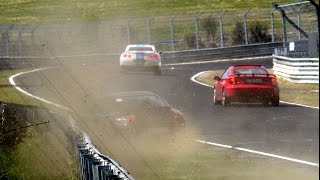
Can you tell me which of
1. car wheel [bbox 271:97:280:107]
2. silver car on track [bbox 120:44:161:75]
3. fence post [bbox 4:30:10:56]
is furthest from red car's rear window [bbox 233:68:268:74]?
fence post [bbox 4:30:10:56]

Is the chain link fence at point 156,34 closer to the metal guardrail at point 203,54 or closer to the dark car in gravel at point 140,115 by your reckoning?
the metal guardrail at point 203,54

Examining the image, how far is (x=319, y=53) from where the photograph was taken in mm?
3463

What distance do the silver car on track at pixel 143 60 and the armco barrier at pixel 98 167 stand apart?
10.5m

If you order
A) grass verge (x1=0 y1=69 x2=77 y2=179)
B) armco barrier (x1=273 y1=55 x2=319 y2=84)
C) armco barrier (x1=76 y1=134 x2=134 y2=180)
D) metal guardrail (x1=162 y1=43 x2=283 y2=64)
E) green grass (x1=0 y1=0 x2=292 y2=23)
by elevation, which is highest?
green grass (x1=0 y1=0 x2=292 y2=23)

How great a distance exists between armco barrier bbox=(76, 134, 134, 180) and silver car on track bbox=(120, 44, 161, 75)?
10.5 meters

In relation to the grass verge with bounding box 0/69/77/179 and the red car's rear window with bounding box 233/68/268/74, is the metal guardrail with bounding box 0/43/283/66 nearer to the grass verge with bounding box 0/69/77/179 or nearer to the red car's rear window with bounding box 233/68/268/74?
the grass verge with bounding box 0/69/77/179

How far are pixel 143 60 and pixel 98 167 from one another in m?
14.7

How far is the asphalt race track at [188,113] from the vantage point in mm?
12695

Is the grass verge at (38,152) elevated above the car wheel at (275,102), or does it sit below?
below

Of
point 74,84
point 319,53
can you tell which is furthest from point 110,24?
point 319,53

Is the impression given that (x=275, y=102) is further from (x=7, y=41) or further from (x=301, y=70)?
(x=7, y=41)

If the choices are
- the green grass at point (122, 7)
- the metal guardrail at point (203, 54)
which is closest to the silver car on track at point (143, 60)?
the green grass at point (122, 7)

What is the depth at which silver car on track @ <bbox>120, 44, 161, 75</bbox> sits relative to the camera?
20703 mm

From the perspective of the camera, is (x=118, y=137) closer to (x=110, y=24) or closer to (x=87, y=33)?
(x=87, y=33)
